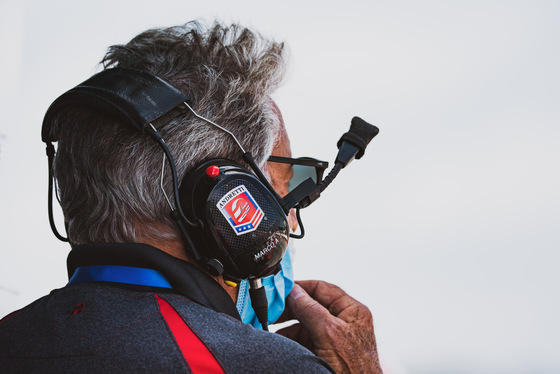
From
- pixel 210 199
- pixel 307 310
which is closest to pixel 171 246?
pixel 210 199

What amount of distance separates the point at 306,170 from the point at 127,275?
1.43 feet

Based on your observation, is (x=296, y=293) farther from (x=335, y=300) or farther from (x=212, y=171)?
(x=212, y=171)

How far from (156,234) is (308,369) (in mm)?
330

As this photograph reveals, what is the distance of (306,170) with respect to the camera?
115 centimetres

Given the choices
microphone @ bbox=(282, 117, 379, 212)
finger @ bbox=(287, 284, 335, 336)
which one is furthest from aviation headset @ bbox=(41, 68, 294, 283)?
finger @ bbox=(287, 284, 335, 336)

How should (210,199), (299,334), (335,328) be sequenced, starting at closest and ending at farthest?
1. (210,199)
2. (335,328)
3. (299,334)

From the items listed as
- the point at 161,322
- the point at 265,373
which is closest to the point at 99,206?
the point at 161,322

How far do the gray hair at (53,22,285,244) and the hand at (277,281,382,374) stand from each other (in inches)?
14.4

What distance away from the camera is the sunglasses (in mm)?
1142

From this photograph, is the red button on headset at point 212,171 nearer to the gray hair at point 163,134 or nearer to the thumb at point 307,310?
the gray hair at point 163,134

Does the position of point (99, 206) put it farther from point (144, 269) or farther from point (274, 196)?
point (274, 196)

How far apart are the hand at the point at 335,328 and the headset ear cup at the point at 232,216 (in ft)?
0.94

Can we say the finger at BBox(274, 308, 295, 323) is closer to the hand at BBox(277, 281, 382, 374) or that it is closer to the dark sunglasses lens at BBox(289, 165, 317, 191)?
the hand at BBox(277, 281, 382, 374)

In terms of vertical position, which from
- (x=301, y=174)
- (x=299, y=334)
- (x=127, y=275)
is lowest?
(x=299, y=334)
